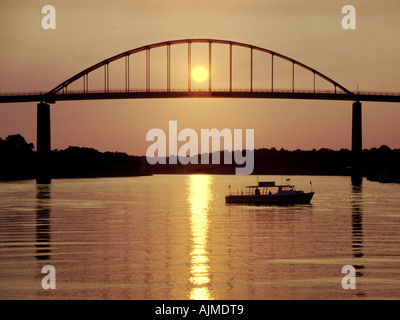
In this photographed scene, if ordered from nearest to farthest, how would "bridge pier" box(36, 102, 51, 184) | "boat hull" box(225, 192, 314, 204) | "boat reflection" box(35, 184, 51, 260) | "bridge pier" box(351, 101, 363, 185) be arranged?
"boat reflection" box(35, 184, 51, 260) → "boat hull" box(225, 192, 314, 204) → "bridge pier" box(36, 102, 51, 184) → "bridge pier" box(351, 101, 363, 185)

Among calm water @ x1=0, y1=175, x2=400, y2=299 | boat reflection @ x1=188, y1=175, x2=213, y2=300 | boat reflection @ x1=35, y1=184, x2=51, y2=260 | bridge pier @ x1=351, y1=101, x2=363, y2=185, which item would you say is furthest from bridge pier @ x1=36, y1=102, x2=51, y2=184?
boat reflection @ x1=188, y1=175, x2=213, y2=300

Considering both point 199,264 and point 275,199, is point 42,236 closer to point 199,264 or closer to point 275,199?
point 199,264

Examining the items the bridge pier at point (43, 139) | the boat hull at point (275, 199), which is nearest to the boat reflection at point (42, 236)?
the boat hull at point (275, 199)

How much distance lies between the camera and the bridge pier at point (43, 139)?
128250 millimetres

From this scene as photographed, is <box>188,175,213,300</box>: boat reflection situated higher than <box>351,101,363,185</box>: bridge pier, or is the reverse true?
<box>351,101,363,185</box>: bridge pier

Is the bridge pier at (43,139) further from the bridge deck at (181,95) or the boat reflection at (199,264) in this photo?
the boat reflection at (199,264)

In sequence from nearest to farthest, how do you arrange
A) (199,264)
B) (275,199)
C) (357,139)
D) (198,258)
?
(199,264) < (198,258) < (275,199) < (357,139)

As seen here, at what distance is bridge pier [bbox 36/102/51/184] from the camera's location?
128250 millimetres

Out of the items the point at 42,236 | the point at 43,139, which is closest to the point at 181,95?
the point at 43,139

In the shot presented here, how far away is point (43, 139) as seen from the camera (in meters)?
128

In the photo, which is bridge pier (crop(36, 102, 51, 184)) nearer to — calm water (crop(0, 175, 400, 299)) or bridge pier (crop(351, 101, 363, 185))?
bridge pier (crop(351, 101, 363, 185))

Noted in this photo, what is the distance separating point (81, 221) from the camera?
172 feet

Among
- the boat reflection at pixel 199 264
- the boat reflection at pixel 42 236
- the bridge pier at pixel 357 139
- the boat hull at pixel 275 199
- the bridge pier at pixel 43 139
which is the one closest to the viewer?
the boat reflection at pixel 199 264

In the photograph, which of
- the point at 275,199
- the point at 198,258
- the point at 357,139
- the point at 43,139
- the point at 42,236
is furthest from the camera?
the point at 357,139
